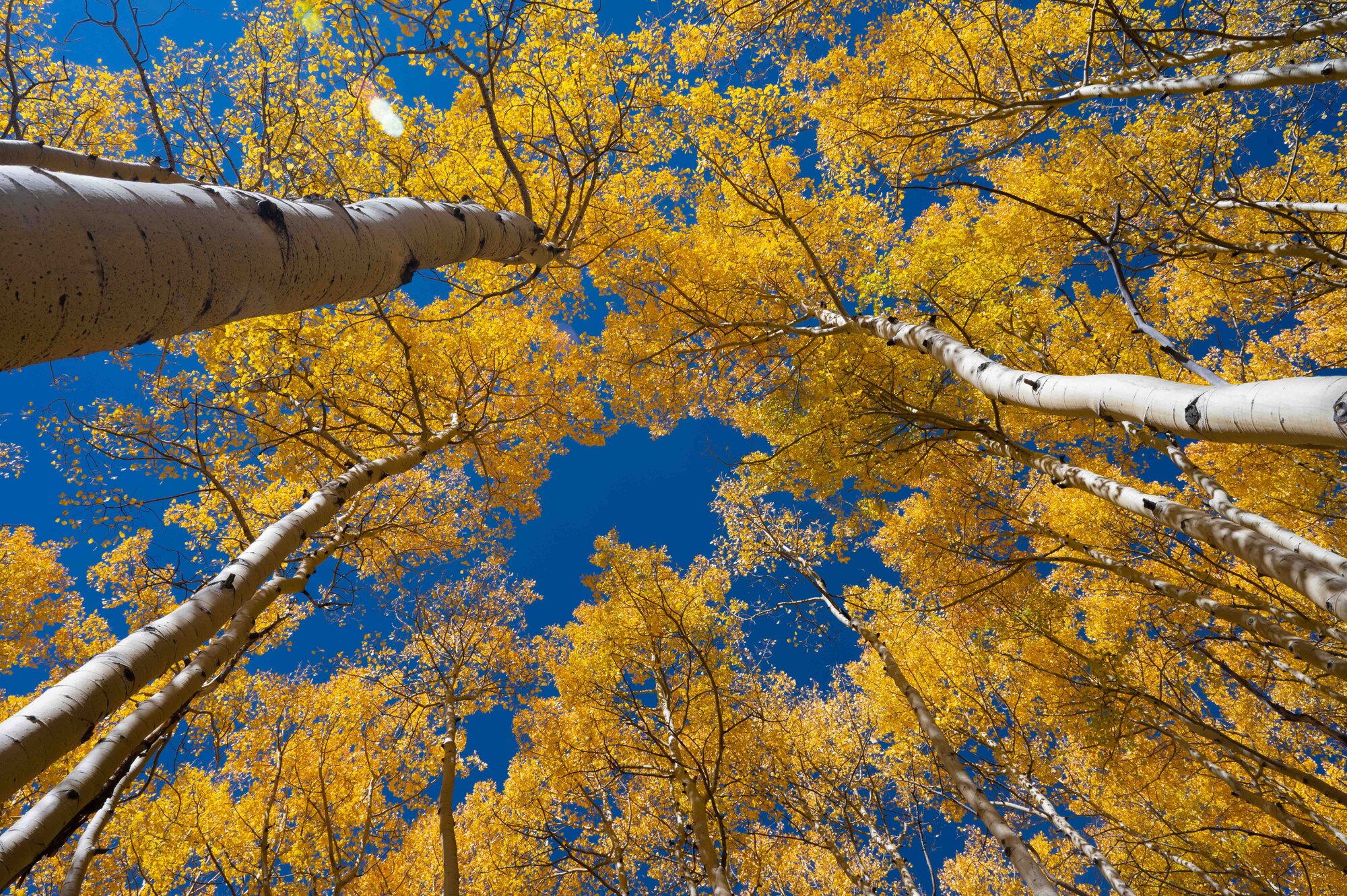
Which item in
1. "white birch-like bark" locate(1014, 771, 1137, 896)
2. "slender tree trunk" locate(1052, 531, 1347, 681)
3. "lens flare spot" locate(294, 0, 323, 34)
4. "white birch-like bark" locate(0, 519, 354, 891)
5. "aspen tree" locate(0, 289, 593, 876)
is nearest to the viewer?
"white birch-like bark" locate(0, 519, 354, 891)

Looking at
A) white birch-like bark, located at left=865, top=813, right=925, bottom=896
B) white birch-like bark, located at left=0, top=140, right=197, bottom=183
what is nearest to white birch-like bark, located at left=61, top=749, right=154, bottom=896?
white birch-like bark, located at left=0, top=140, right=197, bottom=183

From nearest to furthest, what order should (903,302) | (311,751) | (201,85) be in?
(201,85)
(903,302)
(311,751)

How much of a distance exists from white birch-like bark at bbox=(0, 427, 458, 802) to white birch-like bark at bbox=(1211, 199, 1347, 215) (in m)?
6.26

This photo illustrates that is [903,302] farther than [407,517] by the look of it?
No

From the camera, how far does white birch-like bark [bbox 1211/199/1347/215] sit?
3215mm

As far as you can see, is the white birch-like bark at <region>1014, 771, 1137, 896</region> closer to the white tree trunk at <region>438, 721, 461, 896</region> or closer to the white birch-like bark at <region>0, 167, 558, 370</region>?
the white tree trunk at <region>438, 721, 461, 896</region>

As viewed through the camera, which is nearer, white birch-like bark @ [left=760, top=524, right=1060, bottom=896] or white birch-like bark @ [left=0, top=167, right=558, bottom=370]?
white birch-like bark @ [left=0, top=167, right=558, bottom=370]

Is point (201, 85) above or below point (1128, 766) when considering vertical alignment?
below

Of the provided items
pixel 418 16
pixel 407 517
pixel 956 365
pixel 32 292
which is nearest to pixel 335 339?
pixel 407 517

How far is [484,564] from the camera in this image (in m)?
8.56

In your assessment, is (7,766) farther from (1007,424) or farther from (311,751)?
(1007,424)

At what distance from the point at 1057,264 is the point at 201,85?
11.3m

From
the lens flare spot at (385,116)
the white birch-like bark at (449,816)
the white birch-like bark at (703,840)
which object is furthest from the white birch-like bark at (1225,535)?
the lens flare spot at (385,116)

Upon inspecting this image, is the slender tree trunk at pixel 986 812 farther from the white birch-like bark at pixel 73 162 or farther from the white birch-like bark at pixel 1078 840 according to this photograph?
the white birch-like bark at pixel 73 162
